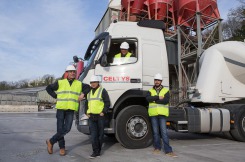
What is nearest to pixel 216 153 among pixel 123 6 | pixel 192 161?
pixel 192 161

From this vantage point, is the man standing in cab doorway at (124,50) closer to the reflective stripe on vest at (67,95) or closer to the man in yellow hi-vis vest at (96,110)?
the man in yellow hi-vis vest at (96,110)

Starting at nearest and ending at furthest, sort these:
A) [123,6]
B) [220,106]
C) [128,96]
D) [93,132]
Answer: [93,132]
[128,96]
[220,106]
[123,6]

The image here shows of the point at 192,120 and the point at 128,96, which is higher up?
the point at 128,96

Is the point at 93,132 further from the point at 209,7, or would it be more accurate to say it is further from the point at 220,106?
the point at 209,7

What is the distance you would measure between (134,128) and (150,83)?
46.4 inches

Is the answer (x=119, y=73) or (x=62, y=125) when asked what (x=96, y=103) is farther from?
(x=119, y=73)

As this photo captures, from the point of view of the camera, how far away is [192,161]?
5.14 m

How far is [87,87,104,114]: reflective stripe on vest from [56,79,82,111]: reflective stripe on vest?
32 centimetres

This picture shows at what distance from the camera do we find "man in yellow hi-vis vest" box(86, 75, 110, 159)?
5648mm

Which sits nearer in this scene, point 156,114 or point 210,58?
point 156,114

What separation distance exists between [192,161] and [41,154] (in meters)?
3.06

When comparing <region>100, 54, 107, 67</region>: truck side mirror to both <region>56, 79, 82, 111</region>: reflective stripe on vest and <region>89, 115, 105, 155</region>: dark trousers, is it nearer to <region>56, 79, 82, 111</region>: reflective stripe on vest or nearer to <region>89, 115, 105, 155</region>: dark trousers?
<region>56, 79, 82, 111</region>: reflective stripe on vest

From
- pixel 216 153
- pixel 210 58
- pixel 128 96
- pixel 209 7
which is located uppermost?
pixel 209 7

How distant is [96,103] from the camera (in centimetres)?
568
